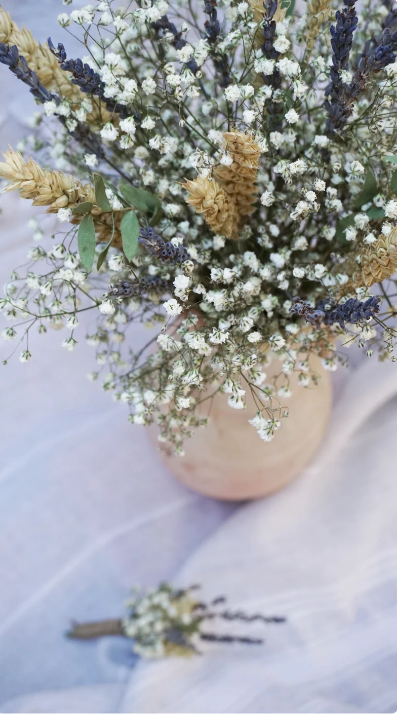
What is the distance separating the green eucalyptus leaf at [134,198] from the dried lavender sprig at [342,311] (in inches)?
5.2

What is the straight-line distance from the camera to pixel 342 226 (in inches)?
19.3

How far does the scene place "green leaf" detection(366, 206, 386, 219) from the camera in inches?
18.2

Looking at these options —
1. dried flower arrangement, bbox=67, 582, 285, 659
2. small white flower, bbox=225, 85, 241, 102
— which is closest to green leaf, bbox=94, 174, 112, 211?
small white flower, bbox=225, 85, 241, 102

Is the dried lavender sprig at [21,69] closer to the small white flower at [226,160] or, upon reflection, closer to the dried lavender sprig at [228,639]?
the small white flower at [226,160]

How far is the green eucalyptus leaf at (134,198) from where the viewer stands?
44 centimetres

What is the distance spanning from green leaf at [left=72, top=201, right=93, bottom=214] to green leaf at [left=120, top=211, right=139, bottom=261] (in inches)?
1.0

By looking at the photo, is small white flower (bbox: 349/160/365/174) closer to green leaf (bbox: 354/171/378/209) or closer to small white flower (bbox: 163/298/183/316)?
green leaf (bbox: 354/171/378/209)

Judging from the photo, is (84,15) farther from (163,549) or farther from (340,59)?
(163,549)

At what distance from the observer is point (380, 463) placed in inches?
31.0

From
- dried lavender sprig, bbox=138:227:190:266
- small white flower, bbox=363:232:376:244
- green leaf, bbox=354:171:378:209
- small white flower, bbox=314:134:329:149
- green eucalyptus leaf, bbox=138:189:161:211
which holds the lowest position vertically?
small white flower, bbox=363:232:376:244

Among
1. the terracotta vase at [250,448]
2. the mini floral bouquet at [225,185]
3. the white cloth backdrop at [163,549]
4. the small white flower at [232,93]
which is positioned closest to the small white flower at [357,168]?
the mini floral bouquet at [225,185]

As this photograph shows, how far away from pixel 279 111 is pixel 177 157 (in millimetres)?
98

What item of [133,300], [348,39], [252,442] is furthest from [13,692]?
[348,39]

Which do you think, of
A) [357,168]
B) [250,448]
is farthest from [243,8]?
[250,448]
